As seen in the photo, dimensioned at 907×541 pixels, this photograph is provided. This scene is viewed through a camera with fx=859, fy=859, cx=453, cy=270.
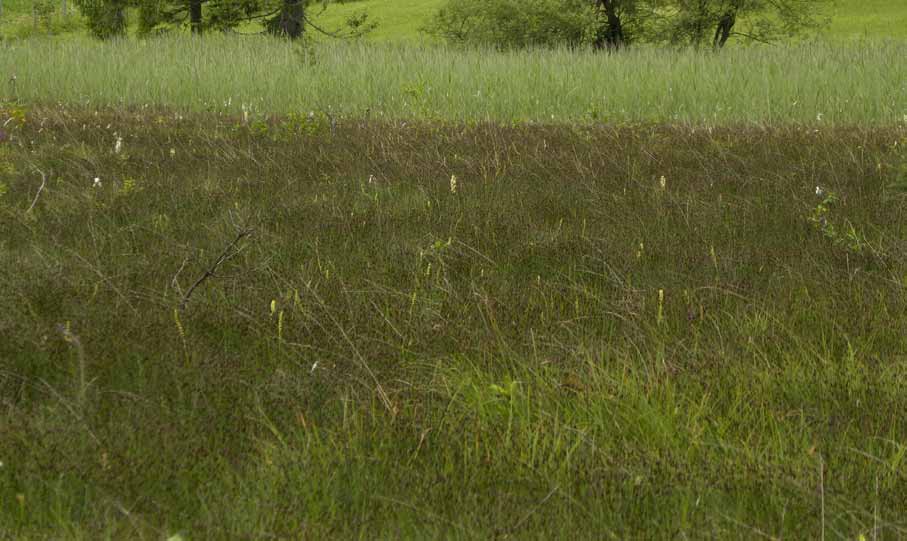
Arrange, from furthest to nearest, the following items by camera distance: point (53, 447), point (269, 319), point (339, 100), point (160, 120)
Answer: point (339, 100), point (160, 120), point (269, 319), point (53, 447)

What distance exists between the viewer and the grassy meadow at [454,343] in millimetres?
2064

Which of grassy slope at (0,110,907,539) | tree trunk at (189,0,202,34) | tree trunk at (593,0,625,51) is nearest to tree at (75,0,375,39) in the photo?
tree trunk at (189,0,202,34)

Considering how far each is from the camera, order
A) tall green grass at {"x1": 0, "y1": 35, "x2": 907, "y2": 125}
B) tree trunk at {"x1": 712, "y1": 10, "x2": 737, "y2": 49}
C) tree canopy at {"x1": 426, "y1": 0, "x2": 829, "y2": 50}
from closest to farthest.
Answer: tall green grass at {"x1": 0, "y1": 35, "x2": 907, "y2": 125}, tree canopy at {"x1": 426, "y1": 0, "x2": 829, "y2": 50}, tree trunk at {"x1": 712, "y1": 10, "x2": 737, "y2": 49}

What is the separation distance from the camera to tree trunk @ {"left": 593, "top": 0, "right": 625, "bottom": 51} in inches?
951

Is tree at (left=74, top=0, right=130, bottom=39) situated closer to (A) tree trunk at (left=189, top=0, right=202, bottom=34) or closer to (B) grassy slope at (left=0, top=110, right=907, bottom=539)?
(A) tree trunk at (left=189, top=0, right=202, bottom=34)

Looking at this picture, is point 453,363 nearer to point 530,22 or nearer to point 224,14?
point 530,22

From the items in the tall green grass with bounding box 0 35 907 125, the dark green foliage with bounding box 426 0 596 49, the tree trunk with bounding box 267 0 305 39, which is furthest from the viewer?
the dark green foliage with bounding box 426 0 596 49

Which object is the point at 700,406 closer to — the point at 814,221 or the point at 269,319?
the point at 269,319

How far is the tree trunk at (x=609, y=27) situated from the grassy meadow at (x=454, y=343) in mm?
17990

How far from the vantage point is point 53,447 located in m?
2.18

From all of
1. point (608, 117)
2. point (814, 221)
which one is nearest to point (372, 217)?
point (814, 221)

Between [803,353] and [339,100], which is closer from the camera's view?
[803,353]

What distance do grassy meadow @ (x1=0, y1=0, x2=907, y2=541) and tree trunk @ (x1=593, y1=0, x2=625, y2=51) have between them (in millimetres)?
17990

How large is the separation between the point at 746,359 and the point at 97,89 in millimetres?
11330
